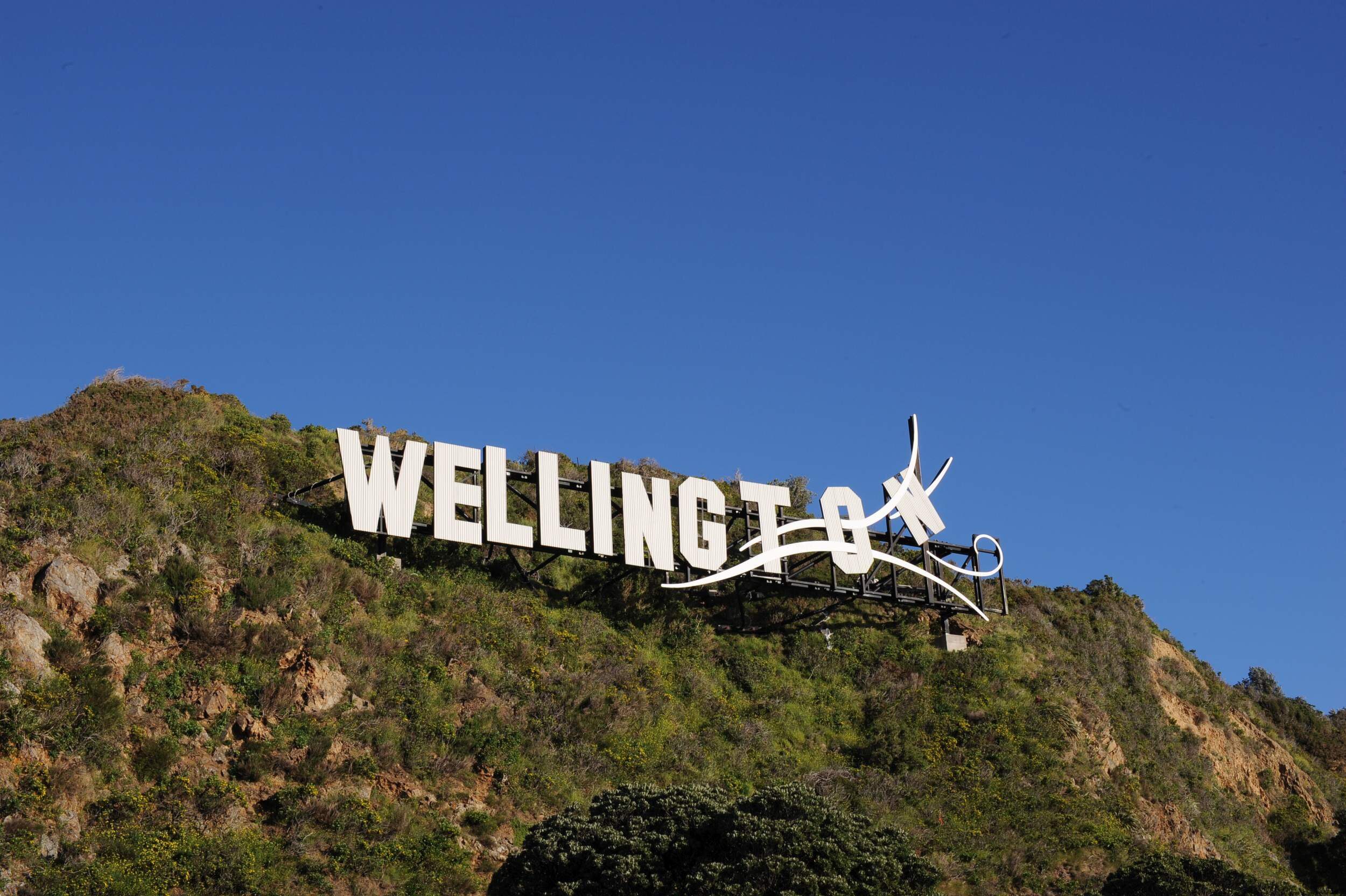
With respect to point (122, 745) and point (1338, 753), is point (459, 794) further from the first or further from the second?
point (1338, 753)

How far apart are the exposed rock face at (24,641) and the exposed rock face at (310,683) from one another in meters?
5.85

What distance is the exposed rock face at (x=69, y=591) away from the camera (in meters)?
32.7

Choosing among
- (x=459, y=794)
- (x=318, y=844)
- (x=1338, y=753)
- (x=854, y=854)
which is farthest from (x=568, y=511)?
(x=1338, y=753)

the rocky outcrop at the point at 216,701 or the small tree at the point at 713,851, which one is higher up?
the rocky outcrop at the point at 216,701

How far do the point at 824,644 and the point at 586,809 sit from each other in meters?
18.6

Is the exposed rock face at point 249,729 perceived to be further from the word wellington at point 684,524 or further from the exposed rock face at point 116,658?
the word wellington at point 684,524

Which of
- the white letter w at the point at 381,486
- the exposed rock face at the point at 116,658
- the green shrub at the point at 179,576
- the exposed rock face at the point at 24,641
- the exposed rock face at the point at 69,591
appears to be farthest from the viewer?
the white letter w at the point at 381,486

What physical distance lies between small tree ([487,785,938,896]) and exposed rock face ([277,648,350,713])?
7.75 meters

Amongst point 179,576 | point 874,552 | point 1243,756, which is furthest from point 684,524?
point 1243,756

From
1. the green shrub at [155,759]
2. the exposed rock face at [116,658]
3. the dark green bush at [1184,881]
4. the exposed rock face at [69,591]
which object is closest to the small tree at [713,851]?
the green shrub at [155,759]

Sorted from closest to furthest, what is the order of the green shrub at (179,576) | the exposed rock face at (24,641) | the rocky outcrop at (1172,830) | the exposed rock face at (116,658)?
the exposed rock face at (24,641)
the exposed rock face at (116,658)
the green shrub at (179,576)
the rocky outcrop at (1172,830)

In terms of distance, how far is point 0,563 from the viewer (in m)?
32.9

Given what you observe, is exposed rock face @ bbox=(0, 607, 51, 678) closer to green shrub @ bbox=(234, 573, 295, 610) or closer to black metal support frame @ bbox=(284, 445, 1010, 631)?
green shrub @ bbox=(234, 573, 295, 610)

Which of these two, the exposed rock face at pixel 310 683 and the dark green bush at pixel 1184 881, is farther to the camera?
the exposed rock face at pixel 310 683
